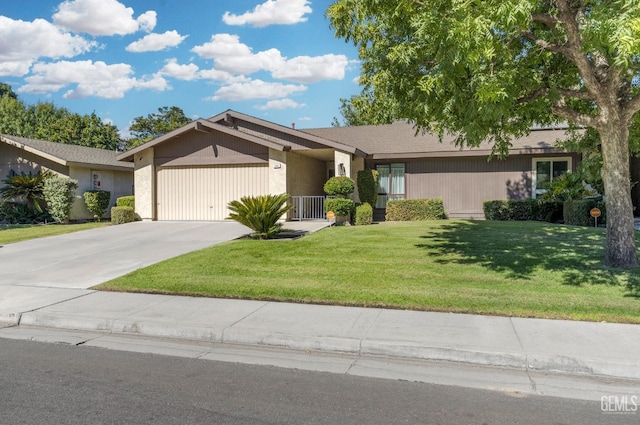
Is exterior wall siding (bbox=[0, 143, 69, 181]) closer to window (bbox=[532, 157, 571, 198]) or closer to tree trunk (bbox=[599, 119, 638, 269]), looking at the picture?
window (bbox=[532, 157, 571, 198])

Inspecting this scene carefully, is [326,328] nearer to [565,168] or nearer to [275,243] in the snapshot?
[275,243]

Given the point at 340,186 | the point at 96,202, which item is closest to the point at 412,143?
the point at 340,186

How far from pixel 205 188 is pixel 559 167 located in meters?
15.2

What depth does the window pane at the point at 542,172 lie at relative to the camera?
19047mm

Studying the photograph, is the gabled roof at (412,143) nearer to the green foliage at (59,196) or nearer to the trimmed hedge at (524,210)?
the trimmed hedge at (524,210)

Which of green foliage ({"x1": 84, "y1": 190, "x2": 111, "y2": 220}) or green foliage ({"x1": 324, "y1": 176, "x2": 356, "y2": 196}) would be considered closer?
green foliage ({"x1": 324, "y1": 176, "x2": 356, "y2": 196})

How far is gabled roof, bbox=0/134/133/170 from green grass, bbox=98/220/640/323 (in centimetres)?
1295

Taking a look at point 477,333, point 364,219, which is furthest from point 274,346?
point 364,219

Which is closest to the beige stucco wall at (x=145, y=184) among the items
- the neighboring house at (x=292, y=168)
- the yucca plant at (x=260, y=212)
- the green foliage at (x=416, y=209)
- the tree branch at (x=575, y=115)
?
the neighboring house at (x=292, y=168)

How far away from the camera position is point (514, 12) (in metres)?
5.97

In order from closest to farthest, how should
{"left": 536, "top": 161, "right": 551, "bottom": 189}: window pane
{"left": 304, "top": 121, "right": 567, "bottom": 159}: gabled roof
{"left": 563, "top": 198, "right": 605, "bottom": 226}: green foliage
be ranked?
{"left": 563, "top": 198, "right": 605, "bottom": 226}: green foliage
{"left": 304, "top": 121, "right": 567, "bottom": 159}: gabled roof
{"left": 536, "top": 161, "right": 551, "bottom": 189}: window pane

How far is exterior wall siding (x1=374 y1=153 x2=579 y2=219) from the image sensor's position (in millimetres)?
19266

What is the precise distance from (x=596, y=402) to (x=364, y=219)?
1355 cm

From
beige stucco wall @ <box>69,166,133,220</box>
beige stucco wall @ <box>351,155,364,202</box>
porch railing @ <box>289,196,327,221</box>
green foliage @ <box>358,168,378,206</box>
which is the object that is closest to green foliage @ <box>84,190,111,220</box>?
beige stucco wall @ <box>69,166,133,220</box>
